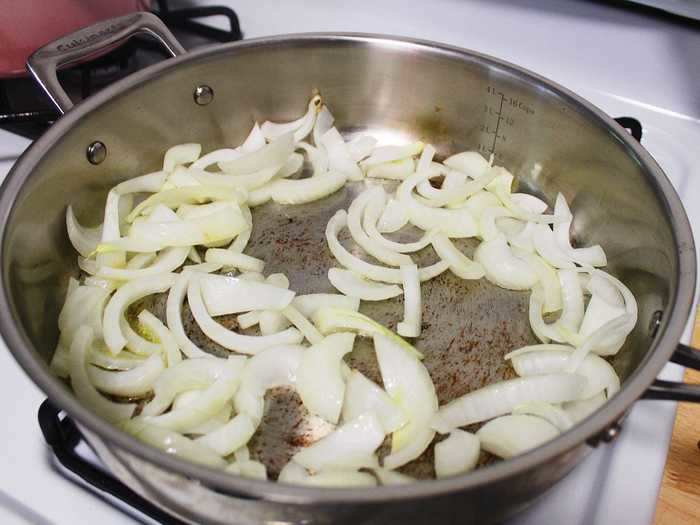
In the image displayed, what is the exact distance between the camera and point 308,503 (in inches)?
19.1

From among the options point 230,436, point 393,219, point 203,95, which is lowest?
point 230,436

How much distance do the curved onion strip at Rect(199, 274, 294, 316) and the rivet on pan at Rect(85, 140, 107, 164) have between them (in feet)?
0.71

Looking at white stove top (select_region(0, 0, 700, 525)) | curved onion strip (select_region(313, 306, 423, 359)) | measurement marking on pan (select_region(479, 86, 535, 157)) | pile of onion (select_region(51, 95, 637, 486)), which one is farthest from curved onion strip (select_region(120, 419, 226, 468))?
measurement marking on pan (select_region(479, 86, 535, 157))

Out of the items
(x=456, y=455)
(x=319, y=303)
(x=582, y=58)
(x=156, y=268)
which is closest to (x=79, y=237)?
(x=156, y=268)

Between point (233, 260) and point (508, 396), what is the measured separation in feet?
1.27

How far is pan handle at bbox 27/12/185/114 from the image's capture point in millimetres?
819

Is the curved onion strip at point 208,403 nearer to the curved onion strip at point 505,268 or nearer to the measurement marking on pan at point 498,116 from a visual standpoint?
the curved onion strip at point 505,268

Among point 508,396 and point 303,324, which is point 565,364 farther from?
point 303,324

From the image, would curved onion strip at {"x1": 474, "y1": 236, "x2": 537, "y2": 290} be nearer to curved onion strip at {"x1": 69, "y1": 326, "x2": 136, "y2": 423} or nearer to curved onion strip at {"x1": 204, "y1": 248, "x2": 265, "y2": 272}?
curved onion strip at {"x1": 204, "y1": 248, "x2": 265, "y2": 272}

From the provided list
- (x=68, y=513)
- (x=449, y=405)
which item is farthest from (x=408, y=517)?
(x=68, y=513)

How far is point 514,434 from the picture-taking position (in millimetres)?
693

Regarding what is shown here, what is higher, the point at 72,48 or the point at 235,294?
the point at 72,48

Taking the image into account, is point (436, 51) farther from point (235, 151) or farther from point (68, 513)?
point (68, 513)

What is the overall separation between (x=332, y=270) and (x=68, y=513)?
16.1 inches
